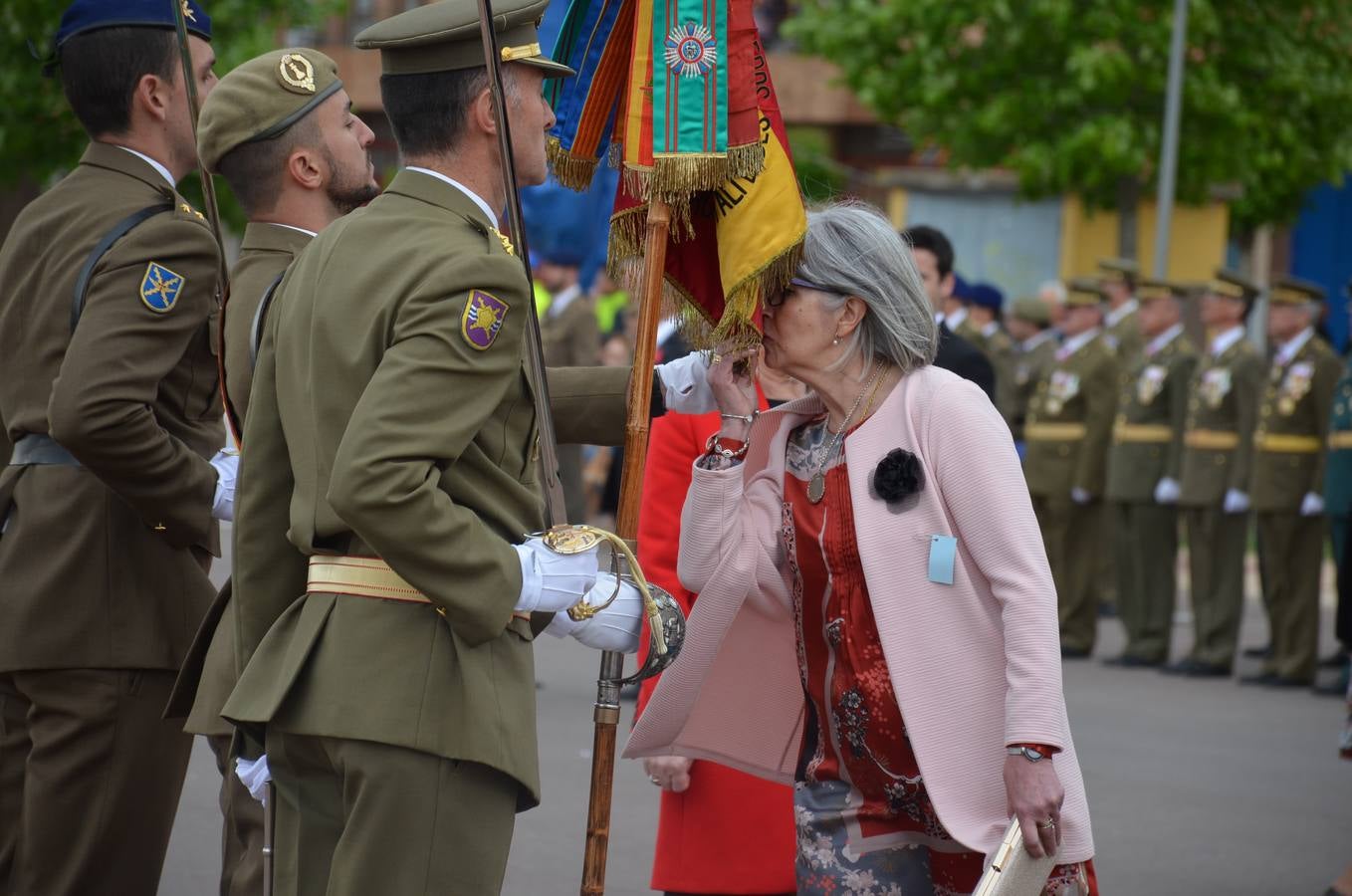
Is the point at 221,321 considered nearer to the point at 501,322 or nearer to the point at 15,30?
the point at 501,322

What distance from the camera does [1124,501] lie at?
470 inches

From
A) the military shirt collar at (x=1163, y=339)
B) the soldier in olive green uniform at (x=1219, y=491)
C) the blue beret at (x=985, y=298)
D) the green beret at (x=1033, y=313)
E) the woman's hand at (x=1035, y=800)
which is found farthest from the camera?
the green beret at (x=1033, y=313)

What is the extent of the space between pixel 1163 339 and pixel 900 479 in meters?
9.27

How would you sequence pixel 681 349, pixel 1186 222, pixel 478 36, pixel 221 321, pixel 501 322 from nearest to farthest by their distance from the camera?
pixel 501 322
pixel 478 36
pixel 221 321
pixel 681 349
pixel 1186 222

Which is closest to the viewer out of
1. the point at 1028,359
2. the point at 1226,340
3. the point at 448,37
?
the point at 448,37

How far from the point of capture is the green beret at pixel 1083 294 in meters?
13.0

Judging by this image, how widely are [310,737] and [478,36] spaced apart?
1191 mm

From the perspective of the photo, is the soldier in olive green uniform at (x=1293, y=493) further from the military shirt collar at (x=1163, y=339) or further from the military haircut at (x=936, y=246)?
the military haircut at (x=936, y=246)

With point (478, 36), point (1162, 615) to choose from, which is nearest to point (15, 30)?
point (1162, 615)

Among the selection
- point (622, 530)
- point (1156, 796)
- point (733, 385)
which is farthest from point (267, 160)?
point (1156, 796)

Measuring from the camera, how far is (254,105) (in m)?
3.83

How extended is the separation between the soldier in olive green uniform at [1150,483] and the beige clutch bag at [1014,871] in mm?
8656

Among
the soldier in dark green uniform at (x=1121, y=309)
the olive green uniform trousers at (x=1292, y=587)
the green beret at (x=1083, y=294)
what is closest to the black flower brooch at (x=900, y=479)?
the olive green uniform trousers at (x=1292, y=587)

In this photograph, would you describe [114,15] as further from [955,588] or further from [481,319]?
[955,588]
